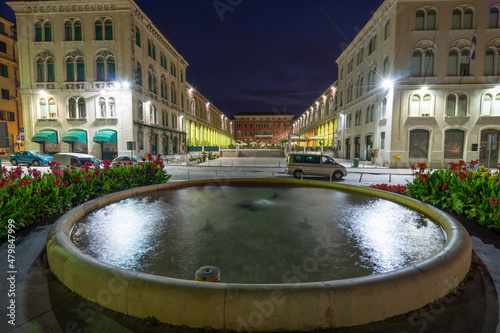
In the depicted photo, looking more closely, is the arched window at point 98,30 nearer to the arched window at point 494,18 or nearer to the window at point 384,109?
the window at point 384,109

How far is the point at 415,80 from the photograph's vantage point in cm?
2461

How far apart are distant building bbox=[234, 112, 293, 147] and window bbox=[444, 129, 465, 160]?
7722cm

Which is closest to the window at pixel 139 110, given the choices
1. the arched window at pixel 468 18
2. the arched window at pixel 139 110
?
the arched window at pixel 139 110

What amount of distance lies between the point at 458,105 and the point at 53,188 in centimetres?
3210

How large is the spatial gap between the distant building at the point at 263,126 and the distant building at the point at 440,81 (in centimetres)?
7655

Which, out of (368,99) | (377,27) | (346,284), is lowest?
(346,284)

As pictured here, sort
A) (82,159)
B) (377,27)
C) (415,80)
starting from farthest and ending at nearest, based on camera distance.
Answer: (377,27), (415,80), (82,159)

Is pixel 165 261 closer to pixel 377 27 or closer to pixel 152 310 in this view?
pixel 152 310

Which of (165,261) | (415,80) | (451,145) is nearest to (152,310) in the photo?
(165,261)

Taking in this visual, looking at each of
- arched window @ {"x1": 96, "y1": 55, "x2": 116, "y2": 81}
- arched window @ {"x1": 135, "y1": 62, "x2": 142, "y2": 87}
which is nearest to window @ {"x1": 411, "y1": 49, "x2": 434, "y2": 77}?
arched window @ {"x1": 135, "y1": 62, "x2": 142, "y2": 87}

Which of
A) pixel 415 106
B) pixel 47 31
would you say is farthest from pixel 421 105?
pixel 47 31

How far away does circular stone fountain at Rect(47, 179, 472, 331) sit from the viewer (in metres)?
2.68

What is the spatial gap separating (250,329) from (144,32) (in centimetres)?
3674

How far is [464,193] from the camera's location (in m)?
6.96
